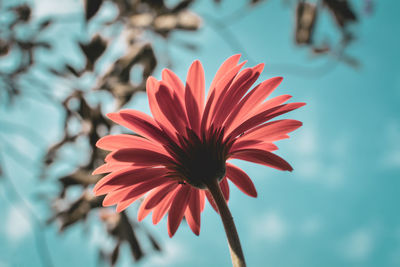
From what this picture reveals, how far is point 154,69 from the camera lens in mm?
1337

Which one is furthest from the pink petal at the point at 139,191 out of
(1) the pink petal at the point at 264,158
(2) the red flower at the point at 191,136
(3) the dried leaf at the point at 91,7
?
(3) the dried leaf at the point at 91,7

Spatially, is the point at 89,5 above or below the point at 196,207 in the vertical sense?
above

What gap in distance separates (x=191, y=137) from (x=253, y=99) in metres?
0.09

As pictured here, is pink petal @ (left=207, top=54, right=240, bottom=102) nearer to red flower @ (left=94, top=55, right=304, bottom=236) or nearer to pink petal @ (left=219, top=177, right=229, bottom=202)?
red flower @ (left=94, top=55, right=304, bottom=236)

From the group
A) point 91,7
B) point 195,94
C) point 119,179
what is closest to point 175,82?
point 195,94

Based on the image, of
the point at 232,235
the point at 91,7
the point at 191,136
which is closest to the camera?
the point at 232,235

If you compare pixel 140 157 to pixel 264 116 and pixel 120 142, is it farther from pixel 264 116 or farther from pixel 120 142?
pixel 264 116

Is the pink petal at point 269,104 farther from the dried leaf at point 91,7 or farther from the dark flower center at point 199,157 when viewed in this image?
the dried leaf at point 91,7

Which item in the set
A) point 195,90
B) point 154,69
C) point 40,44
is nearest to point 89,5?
point 195,90

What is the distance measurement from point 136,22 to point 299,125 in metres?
1.00

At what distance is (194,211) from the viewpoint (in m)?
0.37

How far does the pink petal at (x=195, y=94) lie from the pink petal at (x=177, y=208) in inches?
3.3

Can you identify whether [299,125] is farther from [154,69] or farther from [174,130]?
[154,69]

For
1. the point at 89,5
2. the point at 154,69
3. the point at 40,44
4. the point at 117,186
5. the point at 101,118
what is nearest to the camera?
the point at 117,186
